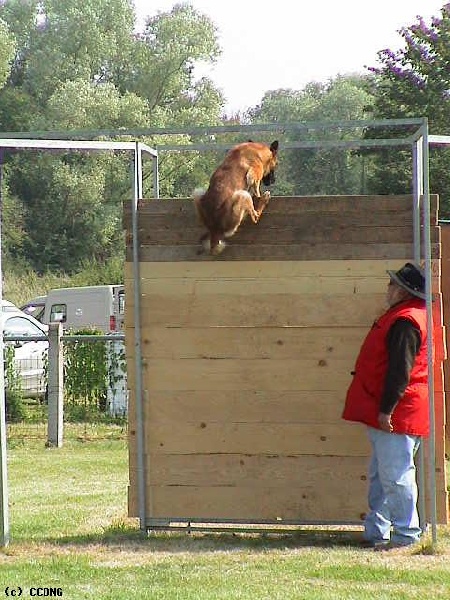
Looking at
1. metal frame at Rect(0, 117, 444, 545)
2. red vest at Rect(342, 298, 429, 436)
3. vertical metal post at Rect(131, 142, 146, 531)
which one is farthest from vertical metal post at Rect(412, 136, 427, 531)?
vertical metal post at Rect(131, 142, 146, 531)

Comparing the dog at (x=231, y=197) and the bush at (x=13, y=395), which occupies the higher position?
the dog at (x=231, y=197)

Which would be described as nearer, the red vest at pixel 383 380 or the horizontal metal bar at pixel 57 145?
the red vest at pixel 383 380

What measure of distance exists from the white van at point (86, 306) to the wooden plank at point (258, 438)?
1854 centimetres

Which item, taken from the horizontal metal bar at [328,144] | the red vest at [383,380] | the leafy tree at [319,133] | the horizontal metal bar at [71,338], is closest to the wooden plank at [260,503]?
the red vest at [383,380]

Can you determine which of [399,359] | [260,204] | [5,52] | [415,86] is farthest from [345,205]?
[5,52]

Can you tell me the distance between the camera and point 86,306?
89.2 ft

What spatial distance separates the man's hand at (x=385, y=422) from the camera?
6668 mm

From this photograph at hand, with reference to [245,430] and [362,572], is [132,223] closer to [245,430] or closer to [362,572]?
[245,430]

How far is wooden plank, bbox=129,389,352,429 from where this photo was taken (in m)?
7.28

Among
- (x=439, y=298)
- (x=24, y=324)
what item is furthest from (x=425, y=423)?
(x=24, y=324)

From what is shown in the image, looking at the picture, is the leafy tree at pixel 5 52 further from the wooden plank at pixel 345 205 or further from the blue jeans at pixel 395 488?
the blue jeans at pixel 395 488

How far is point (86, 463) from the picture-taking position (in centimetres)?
1188

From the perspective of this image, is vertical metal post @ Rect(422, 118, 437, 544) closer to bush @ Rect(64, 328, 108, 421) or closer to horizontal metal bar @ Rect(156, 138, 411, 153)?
horizontal metal bar @ Rect(156, 138, 411, 153)

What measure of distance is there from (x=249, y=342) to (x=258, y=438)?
0.64 m
